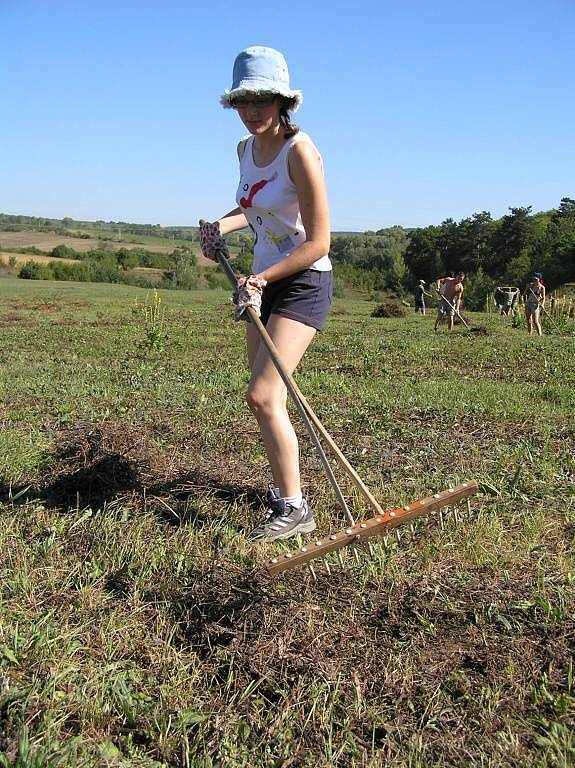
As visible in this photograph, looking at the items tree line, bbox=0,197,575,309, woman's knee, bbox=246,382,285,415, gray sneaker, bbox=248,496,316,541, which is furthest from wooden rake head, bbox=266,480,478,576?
tree line, bbox=0,197,575,309

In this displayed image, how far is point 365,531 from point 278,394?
727 mm

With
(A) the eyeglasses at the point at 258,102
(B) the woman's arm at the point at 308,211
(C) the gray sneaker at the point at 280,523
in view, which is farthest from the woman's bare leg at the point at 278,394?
(A) the eyeglasses at the point at 258,102

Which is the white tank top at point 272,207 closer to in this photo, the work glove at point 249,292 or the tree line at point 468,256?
the work glove at point 249,292

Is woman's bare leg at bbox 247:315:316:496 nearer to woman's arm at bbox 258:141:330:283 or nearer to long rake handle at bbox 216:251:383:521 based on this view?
long rake handle at bbox 216:251:383:521

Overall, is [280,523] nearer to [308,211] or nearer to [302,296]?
[302,296]

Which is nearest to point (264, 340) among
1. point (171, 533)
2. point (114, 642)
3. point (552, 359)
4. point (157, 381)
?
point (171, 533)

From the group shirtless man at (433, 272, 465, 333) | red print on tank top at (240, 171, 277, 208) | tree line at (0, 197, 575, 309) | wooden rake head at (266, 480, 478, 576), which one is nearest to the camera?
wooden rake head at (266, 480, 478, 576)

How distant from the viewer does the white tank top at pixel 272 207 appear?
3.03 m

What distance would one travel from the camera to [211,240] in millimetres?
3658

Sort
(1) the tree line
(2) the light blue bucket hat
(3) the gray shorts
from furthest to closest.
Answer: (1) the tree line, (3) the gray shorts, (2) the light blue bucket hat

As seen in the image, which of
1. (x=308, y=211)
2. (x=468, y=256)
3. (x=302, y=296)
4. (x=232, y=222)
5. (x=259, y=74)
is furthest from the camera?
(x=468, y=256)

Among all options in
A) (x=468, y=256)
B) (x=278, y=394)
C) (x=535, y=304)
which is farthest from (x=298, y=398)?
(x=468, y=256)

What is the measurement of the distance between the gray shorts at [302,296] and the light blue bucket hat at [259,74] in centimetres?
78

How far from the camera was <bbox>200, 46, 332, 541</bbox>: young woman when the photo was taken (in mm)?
2912
